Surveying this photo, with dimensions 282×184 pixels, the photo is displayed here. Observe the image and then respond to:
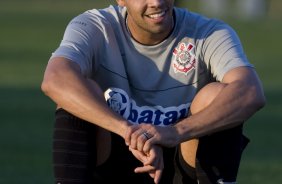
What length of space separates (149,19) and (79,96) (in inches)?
25.4

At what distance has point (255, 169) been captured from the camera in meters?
10.2

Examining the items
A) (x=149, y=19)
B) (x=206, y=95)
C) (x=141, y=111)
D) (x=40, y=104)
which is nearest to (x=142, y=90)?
(x=141, y=111)

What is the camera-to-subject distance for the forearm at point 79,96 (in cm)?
635

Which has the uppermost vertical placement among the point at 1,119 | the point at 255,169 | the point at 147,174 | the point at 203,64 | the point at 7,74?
the point at 203,64

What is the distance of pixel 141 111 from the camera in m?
6.82

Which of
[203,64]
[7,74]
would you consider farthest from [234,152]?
[7,74]

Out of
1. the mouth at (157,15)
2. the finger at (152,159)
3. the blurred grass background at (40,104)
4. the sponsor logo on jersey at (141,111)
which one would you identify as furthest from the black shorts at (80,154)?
the blurred grass background at (40,104)

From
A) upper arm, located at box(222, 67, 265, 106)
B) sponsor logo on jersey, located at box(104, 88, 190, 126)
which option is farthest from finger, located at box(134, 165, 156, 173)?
upper arm, located at box(222, 67, 265, 106)

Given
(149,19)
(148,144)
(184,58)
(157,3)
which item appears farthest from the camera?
(184,58)

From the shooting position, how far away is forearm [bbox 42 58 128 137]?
6352 mm

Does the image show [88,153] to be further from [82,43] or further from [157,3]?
[157,3]

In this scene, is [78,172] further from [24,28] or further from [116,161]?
[24,28]

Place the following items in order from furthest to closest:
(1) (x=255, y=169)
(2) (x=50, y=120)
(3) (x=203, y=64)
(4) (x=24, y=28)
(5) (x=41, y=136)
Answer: (4) (x=24, y=28), (2) (x=50, y=120), (5) (x=41, y=136), (1) (x=255, y=169), (3) (x=203, y=64)

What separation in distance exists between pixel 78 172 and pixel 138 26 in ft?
2.98
